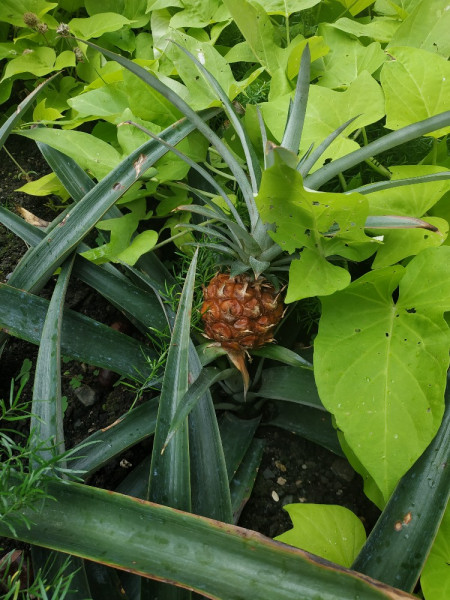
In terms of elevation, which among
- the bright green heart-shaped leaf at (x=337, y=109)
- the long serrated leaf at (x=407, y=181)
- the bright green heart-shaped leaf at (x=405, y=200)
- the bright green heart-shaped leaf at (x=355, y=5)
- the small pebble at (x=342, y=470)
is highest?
the bright green heart-shaped leaf at (x=355, y=5)

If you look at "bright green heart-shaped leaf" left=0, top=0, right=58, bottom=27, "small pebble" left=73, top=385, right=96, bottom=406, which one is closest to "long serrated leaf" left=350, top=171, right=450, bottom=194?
"small pebble" left=73, top=385, right=96, bottom=406

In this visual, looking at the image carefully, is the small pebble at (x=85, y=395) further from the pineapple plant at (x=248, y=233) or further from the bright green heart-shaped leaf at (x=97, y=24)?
the bright green heart-shaped leaf at (x=97, y=24)

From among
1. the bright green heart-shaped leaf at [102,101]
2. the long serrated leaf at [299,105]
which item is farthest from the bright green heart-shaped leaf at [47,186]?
the long serrated leaf at [299,105]

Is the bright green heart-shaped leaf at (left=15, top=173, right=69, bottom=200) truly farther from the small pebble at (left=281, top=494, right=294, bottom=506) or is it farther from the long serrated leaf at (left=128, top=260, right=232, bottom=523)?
the small pebble at (left=281, top=494, right=294, bottom=506)

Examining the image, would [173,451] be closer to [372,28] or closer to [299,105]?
[299,105]

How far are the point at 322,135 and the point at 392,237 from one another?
22cm

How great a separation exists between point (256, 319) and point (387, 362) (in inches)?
7.9

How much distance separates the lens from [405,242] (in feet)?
2.42

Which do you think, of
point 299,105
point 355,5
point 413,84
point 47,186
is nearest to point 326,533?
point 299,105

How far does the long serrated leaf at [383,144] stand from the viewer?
600mm

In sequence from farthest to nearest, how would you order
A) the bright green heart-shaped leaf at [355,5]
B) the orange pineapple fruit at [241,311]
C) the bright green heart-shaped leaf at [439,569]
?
the bright green heart-shaped leaf at [355,5] → the orange pineapple fruit at [241,311] → the bright green heart-shaped leaf at [439,569]

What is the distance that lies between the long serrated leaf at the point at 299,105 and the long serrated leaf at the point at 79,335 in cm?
42

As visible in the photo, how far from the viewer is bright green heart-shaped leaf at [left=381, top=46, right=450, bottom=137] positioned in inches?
31.5

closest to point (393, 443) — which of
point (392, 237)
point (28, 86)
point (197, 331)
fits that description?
point (392, 237)
